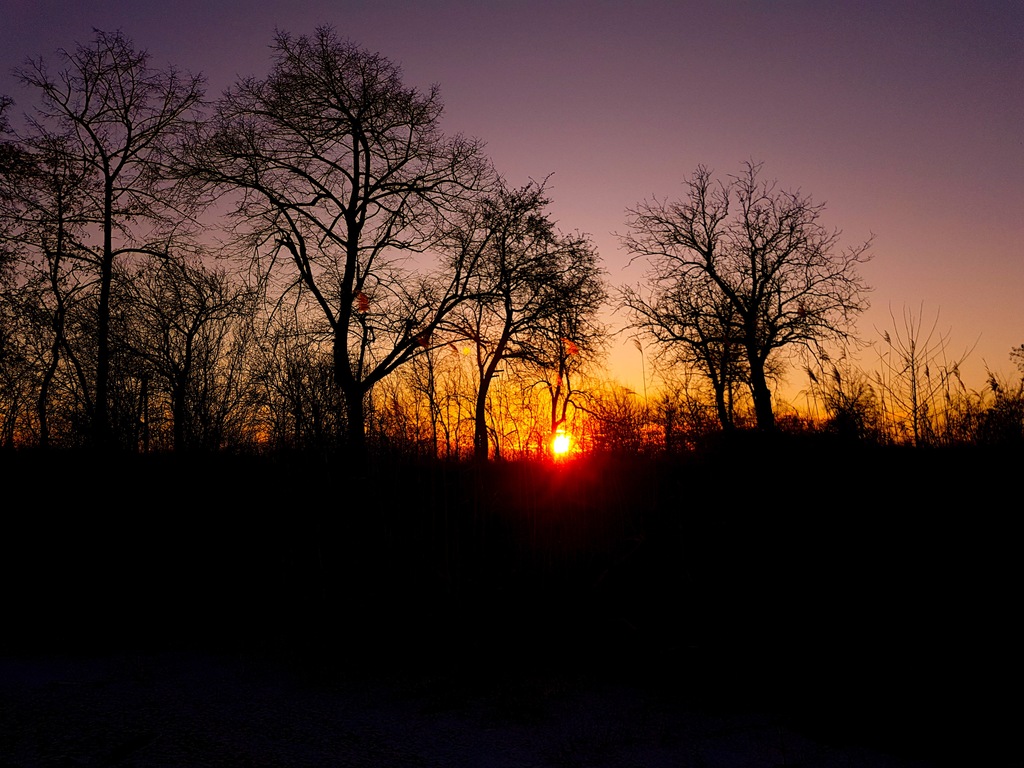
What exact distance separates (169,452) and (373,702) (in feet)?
17.1

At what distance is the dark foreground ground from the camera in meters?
3.84

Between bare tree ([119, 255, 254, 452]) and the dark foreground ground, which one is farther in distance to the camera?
bare tree ([119, 255, 254, 452])

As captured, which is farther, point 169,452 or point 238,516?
point 169,452

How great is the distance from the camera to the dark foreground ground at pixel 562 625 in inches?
151

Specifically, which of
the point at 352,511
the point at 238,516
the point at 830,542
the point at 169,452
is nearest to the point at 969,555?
the point at 830,542

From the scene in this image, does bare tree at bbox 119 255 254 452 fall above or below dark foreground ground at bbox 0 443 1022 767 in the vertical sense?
above

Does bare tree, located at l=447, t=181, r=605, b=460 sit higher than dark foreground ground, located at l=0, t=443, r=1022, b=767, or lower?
higher

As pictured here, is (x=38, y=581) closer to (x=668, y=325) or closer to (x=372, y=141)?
(x=372, y=141)

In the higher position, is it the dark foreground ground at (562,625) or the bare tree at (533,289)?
the bare tree at (533,289)

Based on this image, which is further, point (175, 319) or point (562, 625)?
point (175, 319)

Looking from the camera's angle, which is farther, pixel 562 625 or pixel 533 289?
pixel 533 289

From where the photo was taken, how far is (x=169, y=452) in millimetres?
8781

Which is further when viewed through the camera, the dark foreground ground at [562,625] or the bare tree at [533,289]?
the bare tree at [533,289]

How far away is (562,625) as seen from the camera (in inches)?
203
